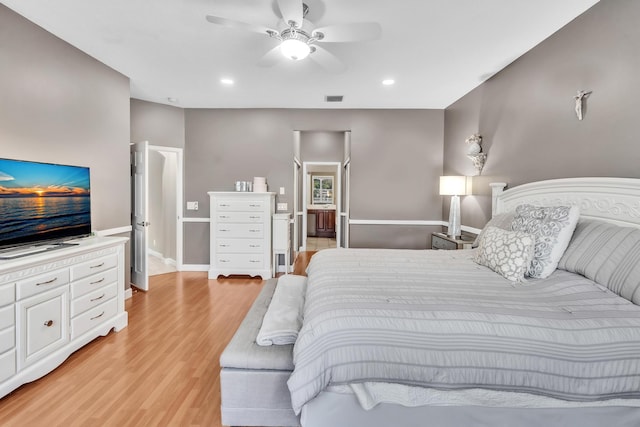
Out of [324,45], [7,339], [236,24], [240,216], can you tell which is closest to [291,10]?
[236,24]

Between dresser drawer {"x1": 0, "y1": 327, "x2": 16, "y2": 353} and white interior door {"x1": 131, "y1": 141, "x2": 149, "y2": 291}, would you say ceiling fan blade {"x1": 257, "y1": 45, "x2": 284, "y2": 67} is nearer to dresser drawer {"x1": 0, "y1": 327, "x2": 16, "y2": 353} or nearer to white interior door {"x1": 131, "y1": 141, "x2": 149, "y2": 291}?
white interior door {"x1": 131, "y1": 141, "x2": 149, "y2": 291}

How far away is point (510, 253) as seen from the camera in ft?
6.29

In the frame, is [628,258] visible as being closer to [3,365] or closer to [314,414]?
[314,414]

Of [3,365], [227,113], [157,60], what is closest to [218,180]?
[227,113]

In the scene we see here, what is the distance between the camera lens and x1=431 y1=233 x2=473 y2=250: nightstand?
10.7 feet

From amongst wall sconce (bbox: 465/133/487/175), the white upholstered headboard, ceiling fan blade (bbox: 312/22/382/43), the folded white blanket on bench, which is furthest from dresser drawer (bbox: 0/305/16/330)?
wall sconce (bbox: 465/133/487/175)

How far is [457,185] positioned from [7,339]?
4311mm

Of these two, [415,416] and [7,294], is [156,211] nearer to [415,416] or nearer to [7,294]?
[7,294]

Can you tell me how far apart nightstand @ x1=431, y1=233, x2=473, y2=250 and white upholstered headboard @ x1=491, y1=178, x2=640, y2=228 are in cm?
72

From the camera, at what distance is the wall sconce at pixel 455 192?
3754 mm

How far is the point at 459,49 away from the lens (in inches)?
110

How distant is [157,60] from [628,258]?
4.07m

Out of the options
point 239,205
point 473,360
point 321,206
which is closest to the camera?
point 473,360

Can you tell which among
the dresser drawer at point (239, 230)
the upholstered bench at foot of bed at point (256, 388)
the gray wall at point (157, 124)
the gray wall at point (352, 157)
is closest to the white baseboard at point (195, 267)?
the gray wall at point (352, 157)
